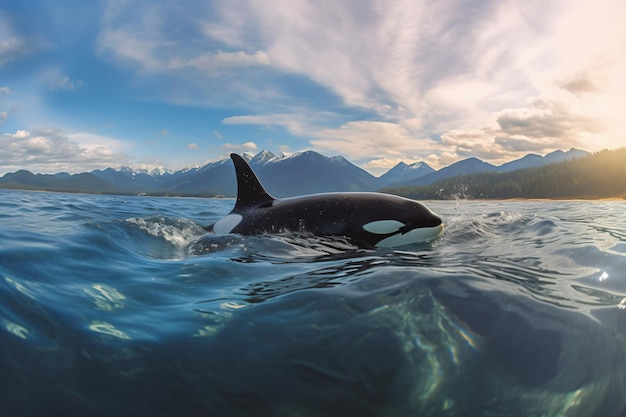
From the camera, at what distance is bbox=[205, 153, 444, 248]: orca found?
26.8 ft

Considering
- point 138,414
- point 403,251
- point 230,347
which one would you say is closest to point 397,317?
point 230,347

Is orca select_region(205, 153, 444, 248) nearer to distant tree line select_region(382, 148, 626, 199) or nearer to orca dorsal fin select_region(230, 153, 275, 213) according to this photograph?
orca dorsal fin select_region(230, 153, 275, 213)

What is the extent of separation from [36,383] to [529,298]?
404 cm

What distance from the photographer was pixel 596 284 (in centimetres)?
437

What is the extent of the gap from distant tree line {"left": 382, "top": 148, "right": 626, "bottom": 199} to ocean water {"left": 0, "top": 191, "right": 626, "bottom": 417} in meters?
125

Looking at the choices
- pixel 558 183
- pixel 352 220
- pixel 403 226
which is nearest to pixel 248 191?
pixel 352 220

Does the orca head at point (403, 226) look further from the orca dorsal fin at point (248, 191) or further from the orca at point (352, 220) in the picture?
the orca dorsal fin at point (248, 191)

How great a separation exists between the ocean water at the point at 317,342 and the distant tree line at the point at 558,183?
410 feet

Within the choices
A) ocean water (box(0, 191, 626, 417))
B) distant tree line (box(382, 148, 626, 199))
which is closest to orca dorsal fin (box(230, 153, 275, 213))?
ocean water (box(0, 191, 626, 417))

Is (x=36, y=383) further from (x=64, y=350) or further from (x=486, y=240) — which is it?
(x=486, y=240)

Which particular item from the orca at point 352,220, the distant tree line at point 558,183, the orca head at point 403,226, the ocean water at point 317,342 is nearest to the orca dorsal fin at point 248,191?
the orca at point 352,220

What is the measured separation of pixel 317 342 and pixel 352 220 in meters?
5.47

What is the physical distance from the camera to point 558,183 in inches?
4589

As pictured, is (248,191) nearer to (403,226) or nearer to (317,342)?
(403,226)
